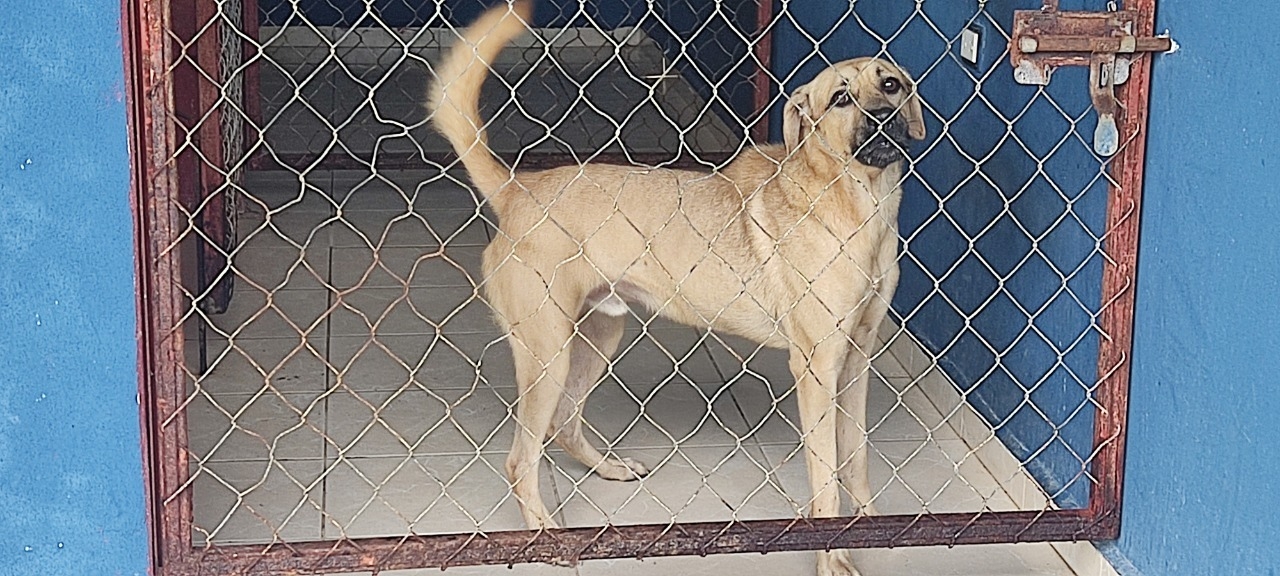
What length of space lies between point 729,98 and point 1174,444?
4.37 metres

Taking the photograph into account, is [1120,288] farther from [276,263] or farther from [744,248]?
[276,263]

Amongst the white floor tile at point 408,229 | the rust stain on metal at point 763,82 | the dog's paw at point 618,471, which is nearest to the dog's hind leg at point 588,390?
the dog's paw at point 618,471

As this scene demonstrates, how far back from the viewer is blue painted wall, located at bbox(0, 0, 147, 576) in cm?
242

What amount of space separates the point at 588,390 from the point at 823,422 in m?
0.65

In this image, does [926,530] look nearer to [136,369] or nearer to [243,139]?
[136,369]

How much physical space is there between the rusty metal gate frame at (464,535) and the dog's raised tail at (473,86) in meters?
0.62

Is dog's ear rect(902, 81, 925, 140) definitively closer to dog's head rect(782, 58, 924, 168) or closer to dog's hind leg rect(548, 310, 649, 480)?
dog's head rect(782, 58, 924, 168)

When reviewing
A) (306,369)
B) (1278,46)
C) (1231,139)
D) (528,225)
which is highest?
(1278,46)

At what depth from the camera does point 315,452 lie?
3.70m

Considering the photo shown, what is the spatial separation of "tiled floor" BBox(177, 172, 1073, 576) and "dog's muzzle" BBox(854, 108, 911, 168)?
534 millimetres

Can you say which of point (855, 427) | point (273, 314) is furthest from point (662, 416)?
point (273, 314)

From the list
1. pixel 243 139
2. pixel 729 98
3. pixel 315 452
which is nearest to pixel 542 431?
pixel 315 452

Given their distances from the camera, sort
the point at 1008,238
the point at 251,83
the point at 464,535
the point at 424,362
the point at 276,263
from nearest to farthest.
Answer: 1. the point at 464,535
2. the point at 1008,238
3. the point at 424,362
4. the point at 276,263
5. the point at 251,83

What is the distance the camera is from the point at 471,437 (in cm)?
387
